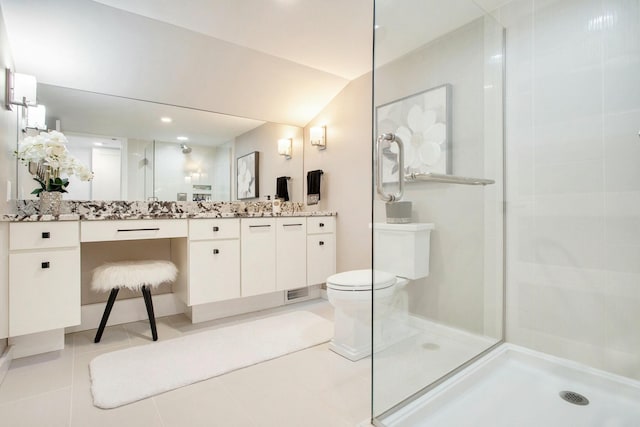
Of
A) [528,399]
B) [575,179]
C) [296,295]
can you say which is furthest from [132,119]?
[528,399]

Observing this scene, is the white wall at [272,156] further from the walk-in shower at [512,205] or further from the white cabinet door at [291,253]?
the walk-in shower at [512,205]

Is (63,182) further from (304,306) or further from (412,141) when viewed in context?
(412,141)

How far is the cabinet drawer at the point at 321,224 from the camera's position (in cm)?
→ 307

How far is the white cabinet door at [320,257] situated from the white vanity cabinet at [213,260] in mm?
727

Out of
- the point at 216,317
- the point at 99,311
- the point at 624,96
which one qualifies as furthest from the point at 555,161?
the point at 99,311

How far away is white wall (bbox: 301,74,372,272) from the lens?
2963mm

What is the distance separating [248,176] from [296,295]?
1252 millimetres

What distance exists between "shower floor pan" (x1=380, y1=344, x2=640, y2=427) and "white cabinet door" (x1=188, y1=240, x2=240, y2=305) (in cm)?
158

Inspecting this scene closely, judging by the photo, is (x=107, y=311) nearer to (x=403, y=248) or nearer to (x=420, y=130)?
(x=403, y=248)

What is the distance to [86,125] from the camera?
2418 mm

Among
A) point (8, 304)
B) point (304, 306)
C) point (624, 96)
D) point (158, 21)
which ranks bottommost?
point (304, 306)

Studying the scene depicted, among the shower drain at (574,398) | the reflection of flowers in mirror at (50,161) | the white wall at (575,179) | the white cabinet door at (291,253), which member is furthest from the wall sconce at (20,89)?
the shower drain at (574,398)

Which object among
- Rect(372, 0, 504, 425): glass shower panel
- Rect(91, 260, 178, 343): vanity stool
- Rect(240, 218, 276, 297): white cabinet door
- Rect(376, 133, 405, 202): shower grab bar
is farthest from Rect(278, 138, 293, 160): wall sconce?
Rect(376, 133, 405, 202): shower grab bar

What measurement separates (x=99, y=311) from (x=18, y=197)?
0.96 m
